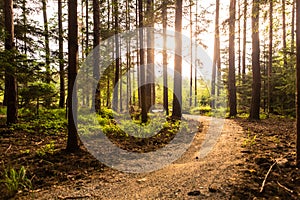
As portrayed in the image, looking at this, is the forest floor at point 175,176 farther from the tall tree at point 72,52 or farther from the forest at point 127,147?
the tall tree at point 72,52

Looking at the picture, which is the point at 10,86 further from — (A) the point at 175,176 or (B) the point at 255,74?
(B) the point at 255,74

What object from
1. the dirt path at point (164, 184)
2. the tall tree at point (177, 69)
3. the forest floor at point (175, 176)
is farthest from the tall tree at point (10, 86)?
the tall tree at point (177, 69)

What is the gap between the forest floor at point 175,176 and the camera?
3789 millimetres

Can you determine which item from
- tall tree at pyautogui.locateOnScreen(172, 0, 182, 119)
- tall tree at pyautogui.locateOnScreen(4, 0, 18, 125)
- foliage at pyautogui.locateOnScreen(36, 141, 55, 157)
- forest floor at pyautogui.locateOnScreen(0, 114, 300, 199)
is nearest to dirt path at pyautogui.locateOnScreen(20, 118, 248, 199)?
forest floor at pyautogui.locateOnScreen(0, 114, 300, 199)

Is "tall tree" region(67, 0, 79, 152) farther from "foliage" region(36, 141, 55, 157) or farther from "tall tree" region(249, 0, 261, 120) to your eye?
"tall tree" region(249, 0, 261, 120)

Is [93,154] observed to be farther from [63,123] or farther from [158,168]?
[63,123]

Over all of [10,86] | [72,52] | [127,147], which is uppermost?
[72,52]

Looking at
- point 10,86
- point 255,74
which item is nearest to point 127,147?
point 10,86

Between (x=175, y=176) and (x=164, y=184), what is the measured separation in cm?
46

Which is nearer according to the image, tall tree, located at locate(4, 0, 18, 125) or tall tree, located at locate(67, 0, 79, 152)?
tall tree, located at locate(67, 0, 79, 152)

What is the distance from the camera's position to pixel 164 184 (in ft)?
14.2

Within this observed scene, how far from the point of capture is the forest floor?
379 centimetres

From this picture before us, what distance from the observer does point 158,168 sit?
570 cm

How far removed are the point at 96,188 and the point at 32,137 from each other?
5287mm
